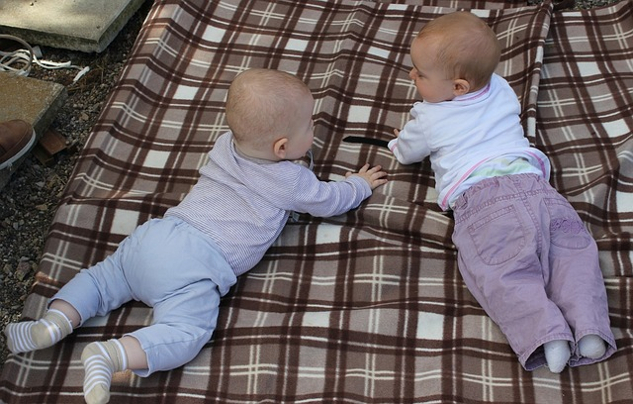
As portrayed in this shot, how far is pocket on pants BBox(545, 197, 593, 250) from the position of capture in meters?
2.20

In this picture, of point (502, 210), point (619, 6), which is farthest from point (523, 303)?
point (619, 6)

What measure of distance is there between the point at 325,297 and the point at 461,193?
1.87ft

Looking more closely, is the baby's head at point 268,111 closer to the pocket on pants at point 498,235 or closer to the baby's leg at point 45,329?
the pocket on pants at point 498,235

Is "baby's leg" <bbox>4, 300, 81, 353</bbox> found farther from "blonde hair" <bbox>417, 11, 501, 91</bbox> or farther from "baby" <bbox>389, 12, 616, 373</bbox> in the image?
"blonde hair" <bbox>417, 11, 501, 91</bbox>

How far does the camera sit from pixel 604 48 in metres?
3.15

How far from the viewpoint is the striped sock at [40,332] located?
214cm

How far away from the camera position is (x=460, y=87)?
7.85ft

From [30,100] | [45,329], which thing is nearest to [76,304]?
[45,329]

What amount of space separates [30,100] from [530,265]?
226 centimetres

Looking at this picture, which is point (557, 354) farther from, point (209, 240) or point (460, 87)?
point (209, 240)

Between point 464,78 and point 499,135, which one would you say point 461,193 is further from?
point 464,78

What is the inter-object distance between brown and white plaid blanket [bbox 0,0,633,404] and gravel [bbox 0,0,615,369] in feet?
0.96

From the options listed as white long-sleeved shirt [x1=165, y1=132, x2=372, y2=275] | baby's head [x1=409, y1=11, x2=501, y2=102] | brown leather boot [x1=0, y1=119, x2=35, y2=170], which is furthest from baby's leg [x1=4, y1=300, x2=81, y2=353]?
baby's head [x1=409, y1=11, x2=501, y2=102]

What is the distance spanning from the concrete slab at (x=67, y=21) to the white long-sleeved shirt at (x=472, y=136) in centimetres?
186
